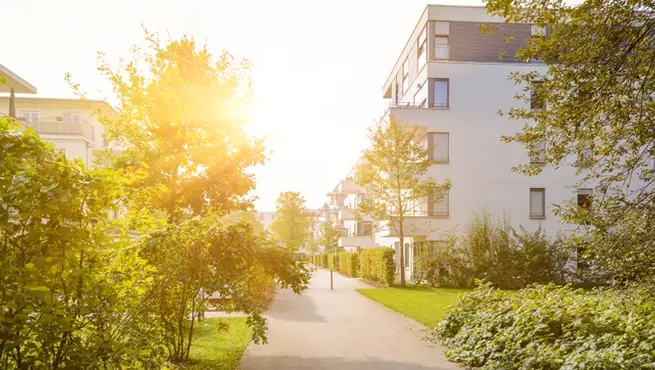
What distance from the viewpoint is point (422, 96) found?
32.7m

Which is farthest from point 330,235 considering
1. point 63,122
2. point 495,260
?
point 495,260

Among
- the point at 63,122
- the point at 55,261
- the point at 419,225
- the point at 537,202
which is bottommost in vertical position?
the point at 419,225

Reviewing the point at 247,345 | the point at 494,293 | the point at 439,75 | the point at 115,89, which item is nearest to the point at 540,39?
the point at 494,293

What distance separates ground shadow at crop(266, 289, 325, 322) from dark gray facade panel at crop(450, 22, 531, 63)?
57.4 feet

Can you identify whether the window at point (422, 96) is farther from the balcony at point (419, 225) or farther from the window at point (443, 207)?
the balcony at point (419, 225)

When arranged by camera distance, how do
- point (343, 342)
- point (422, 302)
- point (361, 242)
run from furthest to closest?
point (361, 242) < point (422, 302) < point (343, 342)

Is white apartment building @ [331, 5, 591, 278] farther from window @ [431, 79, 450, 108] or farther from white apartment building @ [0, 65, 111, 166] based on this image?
white apartment building @ [0, 65, 111, 166]

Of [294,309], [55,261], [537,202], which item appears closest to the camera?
[55,261]

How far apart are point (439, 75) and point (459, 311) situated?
21.6m

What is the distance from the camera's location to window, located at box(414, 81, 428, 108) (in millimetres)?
31700

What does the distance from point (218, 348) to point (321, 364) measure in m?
2.45

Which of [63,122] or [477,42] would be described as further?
[63,122]

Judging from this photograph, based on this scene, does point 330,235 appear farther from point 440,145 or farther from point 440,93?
point 440,93

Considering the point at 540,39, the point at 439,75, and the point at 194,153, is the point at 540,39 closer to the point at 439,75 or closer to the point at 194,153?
the point at 194,153
